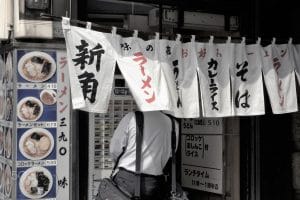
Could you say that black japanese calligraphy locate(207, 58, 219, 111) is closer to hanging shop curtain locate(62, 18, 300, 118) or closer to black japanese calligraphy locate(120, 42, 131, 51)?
hanging shop curtain locate(62, 18, 300, 118)

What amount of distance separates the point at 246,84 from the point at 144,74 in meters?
1.77

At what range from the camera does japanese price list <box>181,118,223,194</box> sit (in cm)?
789

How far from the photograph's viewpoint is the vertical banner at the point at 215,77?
6781 mm

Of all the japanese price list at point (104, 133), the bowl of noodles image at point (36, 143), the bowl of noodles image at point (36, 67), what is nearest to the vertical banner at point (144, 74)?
the japanese price list at point (104, 133)

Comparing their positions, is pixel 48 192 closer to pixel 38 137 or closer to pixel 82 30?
pixel 38 137

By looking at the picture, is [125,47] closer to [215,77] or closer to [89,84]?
[89,84]

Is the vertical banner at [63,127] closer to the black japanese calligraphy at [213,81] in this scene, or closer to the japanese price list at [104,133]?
the japanese price list at [104,133]

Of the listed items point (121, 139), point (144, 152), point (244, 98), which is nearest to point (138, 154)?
point (144, 152)

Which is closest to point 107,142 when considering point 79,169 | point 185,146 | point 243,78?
point 79,169

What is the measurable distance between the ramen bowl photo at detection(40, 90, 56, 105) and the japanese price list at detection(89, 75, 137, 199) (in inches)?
26.0

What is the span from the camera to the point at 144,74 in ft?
20.3

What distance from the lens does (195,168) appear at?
809 centimetres

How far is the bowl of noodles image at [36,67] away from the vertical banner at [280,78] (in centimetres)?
315

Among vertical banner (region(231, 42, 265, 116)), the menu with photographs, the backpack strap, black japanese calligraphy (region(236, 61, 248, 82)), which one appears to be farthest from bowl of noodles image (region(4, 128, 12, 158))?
black japanese calligraphy (region(236, 61, 248, 82))
